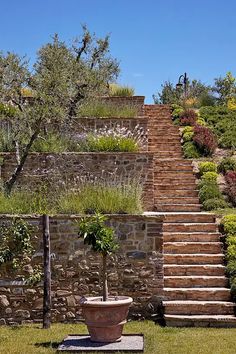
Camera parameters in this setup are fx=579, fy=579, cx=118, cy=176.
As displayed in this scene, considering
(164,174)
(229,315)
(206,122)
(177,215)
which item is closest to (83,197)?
(177,215)

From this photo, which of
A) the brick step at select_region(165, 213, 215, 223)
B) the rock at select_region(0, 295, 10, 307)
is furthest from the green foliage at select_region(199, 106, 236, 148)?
the rock at select_region(0, 295, 10, 307)

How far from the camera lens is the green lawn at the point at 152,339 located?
8914mm

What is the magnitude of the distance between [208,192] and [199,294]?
16.3ft

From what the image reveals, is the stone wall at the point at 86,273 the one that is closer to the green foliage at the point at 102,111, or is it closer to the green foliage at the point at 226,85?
the green foliage at the point at 102,111

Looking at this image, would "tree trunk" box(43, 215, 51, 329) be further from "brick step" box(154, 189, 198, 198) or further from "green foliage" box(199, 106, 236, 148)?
"green foliage" box(199, 106, 236, 148)

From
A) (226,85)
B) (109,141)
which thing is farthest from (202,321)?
(226,85)

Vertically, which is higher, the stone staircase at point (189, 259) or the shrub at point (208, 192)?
the shrub at point (208, 192)

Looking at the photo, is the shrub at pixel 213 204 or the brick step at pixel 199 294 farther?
the shrub at pixel 213 204

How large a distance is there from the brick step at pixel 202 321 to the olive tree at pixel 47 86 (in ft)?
17.1

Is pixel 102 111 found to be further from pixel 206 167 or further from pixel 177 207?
pixel 177 207

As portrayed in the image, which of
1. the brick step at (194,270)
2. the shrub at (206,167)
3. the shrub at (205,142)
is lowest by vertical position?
the brick step at (194,270)

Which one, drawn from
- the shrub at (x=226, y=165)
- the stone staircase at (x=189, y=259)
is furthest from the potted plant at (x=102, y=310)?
the shrub at (x=226, y=165)

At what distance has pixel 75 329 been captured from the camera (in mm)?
10570

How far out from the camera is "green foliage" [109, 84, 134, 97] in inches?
926
